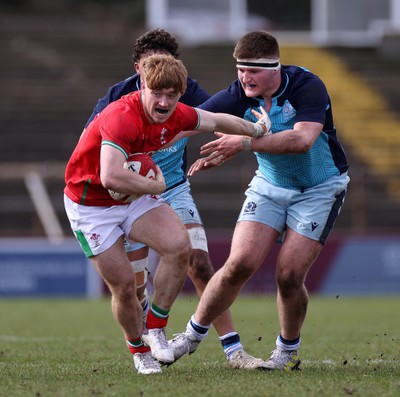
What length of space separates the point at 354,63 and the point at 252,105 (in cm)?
1929

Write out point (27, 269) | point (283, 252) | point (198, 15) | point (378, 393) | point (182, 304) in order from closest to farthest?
point (378, 393), point (283, 252), point (182, 304), point (27, 269), point (198, 15)

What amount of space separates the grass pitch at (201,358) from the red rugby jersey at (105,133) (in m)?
1.13

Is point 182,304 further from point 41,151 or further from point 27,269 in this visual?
point 41,151

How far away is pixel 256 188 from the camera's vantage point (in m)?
6.93

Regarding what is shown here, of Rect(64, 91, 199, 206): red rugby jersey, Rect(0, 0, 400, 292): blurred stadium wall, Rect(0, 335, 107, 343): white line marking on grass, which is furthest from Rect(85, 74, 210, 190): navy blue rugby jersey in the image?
Rect(0, 0, 400, 292): blurred stadium wall

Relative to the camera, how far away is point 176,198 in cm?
732

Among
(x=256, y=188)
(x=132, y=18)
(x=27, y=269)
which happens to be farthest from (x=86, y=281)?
(x=132, y=18)

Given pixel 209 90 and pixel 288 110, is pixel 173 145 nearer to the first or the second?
pixel 288 110

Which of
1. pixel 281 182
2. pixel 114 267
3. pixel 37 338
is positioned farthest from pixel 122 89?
pixel 37 338

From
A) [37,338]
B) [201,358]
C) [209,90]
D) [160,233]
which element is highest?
[160,233]

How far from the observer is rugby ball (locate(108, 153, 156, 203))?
6.03 meters

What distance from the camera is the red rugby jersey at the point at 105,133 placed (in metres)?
5.95

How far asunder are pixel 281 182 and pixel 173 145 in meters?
0.89

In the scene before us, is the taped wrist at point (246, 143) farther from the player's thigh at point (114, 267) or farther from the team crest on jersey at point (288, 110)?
the player's thigh at point (114, 267)
